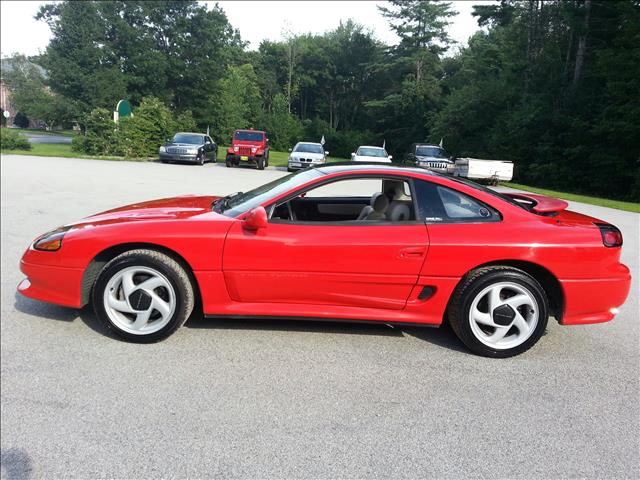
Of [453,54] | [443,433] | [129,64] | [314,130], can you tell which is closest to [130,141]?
[129,64]

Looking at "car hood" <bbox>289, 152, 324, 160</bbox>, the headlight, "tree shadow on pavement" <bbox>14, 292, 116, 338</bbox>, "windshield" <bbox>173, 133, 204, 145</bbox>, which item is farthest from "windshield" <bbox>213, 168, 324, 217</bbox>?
"windshield" <bbox>173, 133, 204, 145</bbox>

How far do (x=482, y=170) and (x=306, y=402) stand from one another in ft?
27.6

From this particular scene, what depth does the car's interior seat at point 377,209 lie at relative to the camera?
392 cm

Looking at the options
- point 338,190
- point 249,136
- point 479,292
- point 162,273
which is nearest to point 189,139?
point 249,136

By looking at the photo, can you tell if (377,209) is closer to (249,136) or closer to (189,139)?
(249,136)

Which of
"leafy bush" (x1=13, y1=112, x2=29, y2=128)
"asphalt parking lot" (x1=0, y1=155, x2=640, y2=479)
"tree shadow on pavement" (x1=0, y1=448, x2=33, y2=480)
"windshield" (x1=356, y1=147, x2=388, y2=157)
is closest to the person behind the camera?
"tree shadow on pavement" (x1=0, y1=448, x2=33, y2=480)

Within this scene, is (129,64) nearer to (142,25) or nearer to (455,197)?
(142,25)

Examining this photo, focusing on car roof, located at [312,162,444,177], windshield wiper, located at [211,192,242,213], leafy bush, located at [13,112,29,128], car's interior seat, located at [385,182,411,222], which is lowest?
windshield wiper, located at [211,192,242,213]

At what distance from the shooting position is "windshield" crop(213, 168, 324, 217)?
375 cm

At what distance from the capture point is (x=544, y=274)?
363 centimetres

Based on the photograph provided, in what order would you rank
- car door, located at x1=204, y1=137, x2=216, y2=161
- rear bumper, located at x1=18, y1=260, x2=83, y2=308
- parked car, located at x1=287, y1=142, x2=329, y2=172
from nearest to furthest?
rear bumper, located at x1=18, y1=260, x2=83, y2=308 < parked car, located at x1=287, y1=142, x2=329, y2=172 < car door, located at x1=204, y1=137, x2=216, y2=161

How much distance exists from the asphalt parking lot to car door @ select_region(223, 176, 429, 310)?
16.5 inches

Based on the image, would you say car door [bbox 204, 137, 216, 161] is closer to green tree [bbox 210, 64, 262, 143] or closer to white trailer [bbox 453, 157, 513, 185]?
white trailer [bbox 453, 157, 513, 185]

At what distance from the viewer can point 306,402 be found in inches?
112
